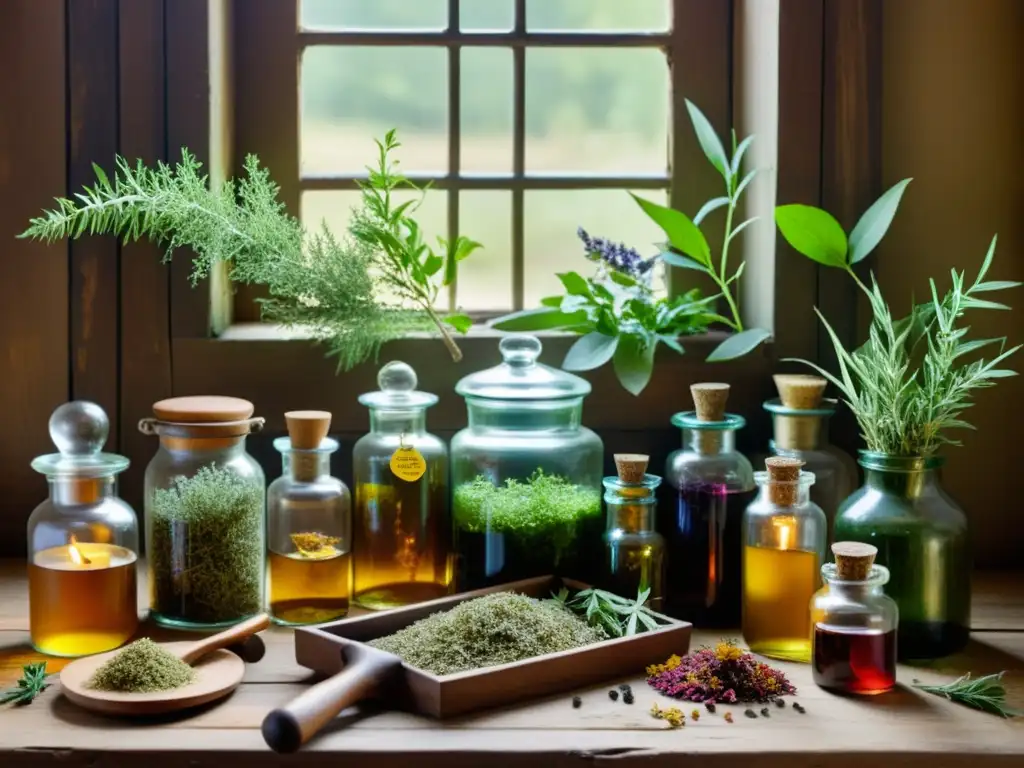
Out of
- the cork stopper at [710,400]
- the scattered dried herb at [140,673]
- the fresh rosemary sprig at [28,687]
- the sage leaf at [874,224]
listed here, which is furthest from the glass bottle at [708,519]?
the fresh rosemary sprig at [28,687]

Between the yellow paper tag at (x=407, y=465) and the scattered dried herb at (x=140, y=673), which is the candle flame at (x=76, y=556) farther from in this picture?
the yellow paper tag at (x=407, y=465)

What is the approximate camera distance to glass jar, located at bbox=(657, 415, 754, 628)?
1.39 meters

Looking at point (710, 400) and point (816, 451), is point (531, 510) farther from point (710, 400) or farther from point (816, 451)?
point (816, 451)

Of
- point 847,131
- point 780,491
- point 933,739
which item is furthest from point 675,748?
point 847,131

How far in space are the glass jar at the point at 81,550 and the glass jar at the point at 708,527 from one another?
2.03 feet

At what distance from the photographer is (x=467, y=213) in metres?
1.78

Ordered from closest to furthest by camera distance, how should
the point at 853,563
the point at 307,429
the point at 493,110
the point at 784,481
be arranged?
the point at 853,563 < the point at 784,481 < the point at 307,429 < the point at 493,110

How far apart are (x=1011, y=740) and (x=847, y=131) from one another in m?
0.86

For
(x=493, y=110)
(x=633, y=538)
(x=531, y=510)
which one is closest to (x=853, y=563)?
(x=633, y=538)

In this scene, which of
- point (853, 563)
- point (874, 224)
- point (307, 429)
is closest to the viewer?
point (853, 563)

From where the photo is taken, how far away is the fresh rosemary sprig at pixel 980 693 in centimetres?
112

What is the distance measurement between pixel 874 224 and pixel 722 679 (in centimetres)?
69

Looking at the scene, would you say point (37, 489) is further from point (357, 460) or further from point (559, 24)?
point (559, 24)

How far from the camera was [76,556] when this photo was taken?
1279mm
